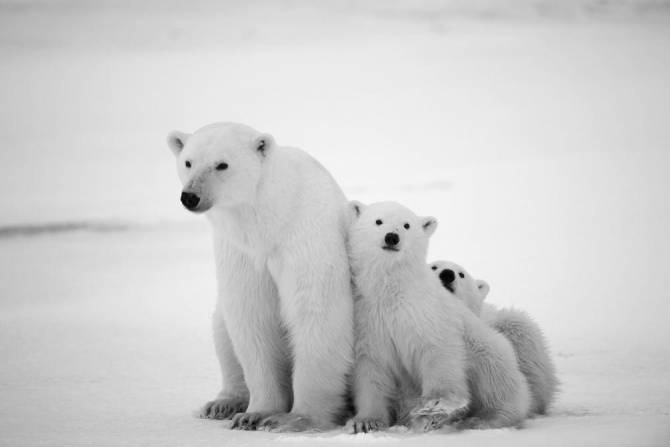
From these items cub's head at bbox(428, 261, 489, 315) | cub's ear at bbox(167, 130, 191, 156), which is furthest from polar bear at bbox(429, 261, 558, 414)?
cub's ear at bbox(167, 130, 191, 156)

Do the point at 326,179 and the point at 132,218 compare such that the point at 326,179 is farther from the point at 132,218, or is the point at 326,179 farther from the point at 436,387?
the point at 132,218

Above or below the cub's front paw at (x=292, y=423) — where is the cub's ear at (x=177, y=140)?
above

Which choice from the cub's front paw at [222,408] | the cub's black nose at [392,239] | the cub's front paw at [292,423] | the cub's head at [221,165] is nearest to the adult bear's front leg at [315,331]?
the cub's front paw at [292,423]

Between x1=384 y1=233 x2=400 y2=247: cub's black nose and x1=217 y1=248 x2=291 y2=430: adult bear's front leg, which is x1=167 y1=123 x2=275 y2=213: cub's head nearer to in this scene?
x1=217 y1=248 x2=291 y2=430: adult bear's front leg

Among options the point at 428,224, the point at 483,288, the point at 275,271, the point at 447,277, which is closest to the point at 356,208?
the point at 428,224

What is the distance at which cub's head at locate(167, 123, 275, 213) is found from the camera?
5148mm

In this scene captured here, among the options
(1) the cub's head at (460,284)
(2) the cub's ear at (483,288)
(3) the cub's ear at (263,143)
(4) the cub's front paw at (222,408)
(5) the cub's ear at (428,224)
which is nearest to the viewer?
(3) the cub's ear at (263,143)

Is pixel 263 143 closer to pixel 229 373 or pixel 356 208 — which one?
pixel 356 208

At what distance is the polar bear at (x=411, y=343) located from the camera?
536 centimetres

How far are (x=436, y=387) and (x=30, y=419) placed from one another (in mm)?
2283

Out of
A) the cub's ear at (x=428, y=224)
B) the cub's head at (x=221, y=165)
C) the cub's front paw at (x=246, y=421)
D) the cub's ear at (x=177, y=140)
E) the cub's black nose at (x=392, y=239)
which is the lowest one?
the cub's front paw at (x=246, y=421)

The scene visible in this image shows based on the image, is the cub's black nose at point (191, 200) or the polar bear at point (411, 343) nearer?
the cub's black nose at point (191, 200)

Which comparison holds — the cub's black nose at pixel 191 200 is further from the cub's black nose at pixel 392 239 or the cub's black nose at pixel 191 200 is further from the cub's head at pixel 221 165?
the cub's black nose at pixel 392 239

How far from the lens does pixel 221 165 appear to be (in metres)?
5.28
